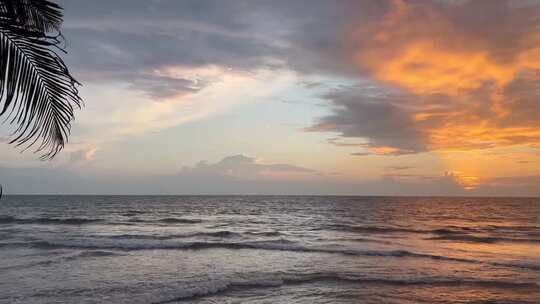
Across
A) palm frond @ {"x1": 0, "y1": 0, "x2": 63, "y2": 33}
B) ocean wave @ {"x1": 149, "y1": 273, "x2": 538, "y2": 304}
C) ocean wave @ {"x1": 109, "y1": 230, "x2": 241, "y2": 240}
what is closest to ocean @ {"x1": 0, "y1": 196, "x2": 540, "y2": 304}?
ocean wave @ {"x1": 149, "y1": 273, "x2": 538, "y2": 304}

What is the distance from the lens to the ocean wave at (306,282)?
16.3 meters

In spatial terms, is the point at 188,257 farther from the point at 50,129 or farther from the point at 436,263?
the point at 50,129

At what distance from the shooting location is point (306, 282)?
17.6 metres

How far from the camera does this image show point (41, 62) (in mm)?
3848

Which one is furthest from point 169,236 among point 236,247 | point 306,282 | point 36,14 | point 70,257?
point 36,14

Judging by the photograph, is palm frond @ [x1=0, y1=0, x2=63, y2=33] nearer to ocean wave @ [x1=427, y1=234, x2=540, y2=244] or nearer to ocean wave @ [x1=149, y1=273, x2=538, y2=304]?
ocean wave @ [x1=149, y1=273, x2=538, y2=304]

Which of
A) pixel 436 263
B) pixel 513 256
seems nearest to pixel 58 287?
pixel 436 263

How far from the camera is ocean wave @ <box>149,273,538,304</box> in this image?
1628cm

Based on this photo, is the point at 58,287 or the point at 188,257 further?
the point at 188,257

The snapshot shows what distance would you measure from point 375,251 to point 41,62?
25714 millimetres

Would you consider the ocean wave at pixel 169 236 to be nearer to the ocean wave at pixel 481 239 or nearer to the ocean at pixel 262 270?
the ocean at pixel 262 270

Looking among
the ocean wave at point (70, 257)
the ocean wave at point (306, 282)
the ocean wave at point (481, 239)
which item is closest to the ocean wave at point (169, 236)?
the ocean wave at point (70, 257)

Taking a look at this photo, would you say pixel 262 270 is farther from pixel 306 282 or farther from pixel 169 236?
pixel 169 236

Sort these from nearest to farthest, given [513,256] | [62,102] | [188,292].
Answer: [62,102] < [188,292] < [513,256]
